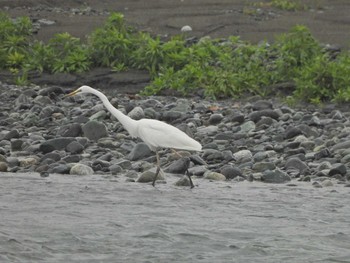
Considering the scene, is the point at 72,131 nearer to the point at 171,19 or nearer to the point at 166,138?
the point at 166,138

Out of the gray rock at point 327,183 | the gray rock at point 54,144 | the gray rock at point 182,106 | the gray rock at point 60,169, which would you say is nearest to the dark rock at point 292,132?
the gray rock at point 327,183

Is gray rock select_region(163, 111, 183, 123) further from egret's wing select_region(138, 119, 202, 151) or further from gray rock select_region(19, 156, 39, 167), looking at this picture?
egret's wing select_region(138, 119, 202, 151)

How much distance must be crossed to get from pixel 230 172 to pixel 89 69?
8204 mm

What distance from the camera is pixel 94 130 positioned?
13422mm

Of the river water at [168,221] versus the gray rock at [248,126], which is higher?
the river water at [168,221]

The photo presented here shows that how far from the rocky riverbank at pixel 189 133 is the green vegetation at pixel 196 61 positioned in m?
0.56

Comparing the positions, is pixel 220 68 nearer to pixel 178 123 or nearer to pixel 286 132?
pixel 178 123

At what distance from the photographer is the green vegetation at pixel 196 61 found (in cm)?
1630

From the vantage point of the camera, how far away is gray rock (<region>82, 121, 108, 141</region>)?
1338cm

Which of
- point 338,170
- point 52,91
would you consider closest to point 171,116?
point 52,91

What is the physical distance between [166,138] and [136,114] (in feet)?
11.3

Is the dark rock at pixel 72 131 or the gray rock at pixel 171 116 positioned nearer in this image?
the dark rock at pixel 72 131

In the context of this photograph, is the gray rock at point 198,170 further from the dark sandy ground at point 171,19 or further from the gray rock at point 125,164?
the dark sandy ground at point 171,19

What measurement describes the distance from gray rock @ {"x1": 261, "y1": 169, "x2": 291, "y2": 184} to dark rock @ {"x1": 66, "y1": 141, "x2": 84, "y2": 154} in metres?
2.62
